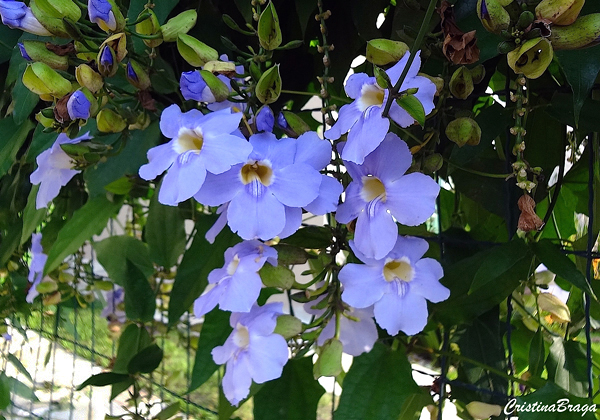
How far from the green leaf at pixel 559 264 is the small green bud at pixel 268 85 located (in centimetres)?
22

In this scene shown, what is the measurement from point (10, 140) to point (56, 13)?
0.19 meters

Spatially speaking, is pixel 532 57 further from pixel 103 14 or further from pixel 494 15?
pixel 103 14

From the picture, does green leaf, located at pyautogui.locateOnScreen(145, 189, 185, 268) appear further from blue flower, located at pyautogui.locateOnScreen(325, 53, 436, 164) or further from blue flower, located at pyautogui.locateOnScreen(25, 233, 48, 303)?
blue flower, located at pyautogui.locateOnScreen(325, 53, 436, 164)

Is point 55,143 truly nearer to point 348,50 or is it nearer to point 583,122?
point 348,50

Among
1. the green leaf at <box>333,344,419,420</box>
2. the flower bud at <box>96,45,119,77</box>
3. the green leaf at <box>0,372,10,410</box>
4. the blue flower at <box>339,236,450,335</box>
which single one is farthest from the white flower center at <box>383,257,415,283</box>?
the green leaf at <box>0,372,10,410</box>

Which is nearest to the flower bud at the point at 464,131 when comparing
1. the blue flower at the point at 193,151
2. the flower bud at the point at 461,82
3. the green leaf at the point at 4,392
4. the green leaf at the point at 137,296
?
the flower bud at the point at 461,82

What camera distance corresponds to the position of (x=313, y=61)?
483mm

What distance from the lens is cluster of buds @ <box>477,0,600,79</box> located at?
24cm

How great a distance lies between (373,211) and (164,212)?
0.27m

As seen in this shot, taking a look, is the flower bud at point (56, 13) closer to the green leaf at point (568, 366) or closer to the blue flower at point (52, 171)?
the blue flower at point (52, 171)

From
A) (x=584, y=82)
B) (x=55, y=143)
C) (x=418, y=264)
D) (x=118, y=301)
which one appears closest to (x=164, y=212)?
(x=55, y=143)

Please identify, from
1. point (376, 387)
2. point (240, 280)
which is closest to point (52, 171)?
point (240, 280)

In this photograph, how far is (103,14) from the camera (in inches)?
11.9

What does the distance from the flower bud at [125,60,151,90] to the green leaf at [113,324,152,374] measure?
289mm
